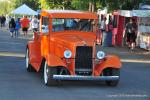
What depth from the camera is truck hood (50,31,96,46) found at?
524 inches

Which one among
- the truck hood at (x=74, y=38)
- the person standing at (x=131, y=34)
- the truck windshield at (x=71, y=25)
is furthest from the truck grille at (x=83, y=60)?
the person standing at (x=131, y=34)

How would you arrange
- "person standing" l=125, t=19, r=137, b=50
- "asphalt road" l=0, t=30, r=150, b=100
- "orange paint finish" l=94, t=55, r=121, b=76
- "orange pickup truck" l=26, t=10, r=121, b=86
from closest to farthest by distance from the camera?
"asphalt road" l=0, t=30, r=150, b=100 → "orange pickup truck" l=26, t=10, r=121, b=86 → "orange paint finish" l=94, t=55, r=121, b=76 → "person standing" l=125, t=19, r=137, b=50

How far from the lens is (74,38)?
13742mm

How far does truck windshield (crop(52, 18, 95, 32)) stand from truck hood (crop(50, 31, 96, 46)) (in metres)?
0.19

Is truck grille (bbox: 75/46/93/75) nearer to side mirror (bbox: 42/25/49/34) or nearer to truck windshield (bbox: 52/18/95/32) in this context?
truck windshield (bbox: 52/18/95/32)

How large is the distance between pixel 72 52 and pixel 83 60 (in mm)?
350

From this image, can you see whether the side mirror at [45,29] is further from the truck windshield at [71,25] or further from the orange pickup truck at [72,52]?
the truck windshield at [71,25]

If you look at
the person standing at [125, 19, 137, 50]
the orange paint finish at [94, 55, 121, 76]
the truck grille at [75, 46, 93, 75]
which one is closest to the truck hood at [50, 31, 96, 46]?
the truck grille at [75, 46, 93, 75]

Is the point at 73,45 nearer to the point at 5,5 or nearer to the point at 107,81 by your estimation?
the point at 107,81

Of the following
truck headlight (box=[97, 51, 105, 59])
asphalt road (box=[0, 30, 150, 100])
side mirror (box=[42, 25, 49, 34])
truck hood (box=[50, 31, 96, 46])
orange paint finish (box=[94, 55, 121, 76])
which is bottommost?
asphalt road (box=[0, 30, 150, 100])

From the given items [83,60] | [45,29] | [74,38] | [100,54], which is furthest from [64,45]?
[45,29]

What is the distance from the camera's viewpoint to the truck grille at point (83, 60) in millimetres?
13156

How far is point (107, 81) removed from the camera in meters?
13.7

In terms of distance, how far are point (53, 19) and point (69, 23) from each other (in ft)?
1.51
